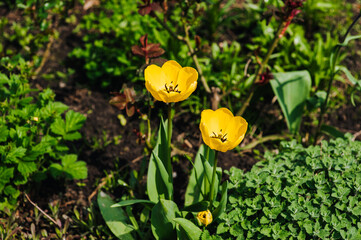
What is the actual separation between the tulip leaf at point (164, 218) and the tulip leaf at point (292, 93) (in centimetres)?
137

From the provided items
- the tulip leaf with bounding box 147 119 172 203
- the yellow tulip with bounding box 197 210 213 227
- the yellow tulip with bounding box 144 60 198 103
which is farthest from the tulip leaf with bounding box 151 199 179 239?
the yellow tulip with bounding box 144 60 198 103

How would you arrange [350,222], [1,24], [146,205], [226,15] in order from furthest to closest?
[226,15]
[1,24]
[146,205]
[350,222]

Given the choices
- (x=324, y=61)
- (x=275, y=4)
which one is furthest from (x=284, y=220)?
(x=324, y=61)

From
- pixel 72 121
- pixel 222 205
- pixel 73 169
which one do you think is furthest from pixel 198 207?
pixel 72 121

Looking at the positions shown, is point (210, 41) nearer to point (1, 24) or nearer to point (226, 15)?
point (226, 15)

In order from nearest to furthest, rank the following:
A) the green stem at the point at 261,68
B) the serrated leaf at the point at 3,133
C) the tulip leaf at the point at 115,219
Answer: the serrated leaf at the point at 3,133, the tulip leaf at the point at 115,219, the green stem at the point at 261,68

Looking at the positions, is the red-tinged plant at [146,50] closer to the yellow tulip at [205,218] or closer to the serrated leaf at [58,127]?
the serrated leaf at [58,127]

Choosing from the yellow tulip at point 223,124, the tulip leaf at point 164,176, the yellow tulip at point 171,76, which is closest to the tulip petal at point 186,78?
the yellow tulip at point 171,76

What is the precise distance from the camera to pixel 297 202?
1.91m

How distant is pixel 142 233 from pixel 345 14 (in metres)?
3.38

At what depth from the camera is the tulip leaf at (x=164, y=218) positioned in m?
1.90

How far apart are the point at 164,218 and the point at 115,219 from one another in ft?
1.56

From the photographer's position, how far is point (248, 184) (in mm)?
1979

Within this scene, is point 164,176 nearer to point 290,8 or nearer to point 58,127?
point 58,127
